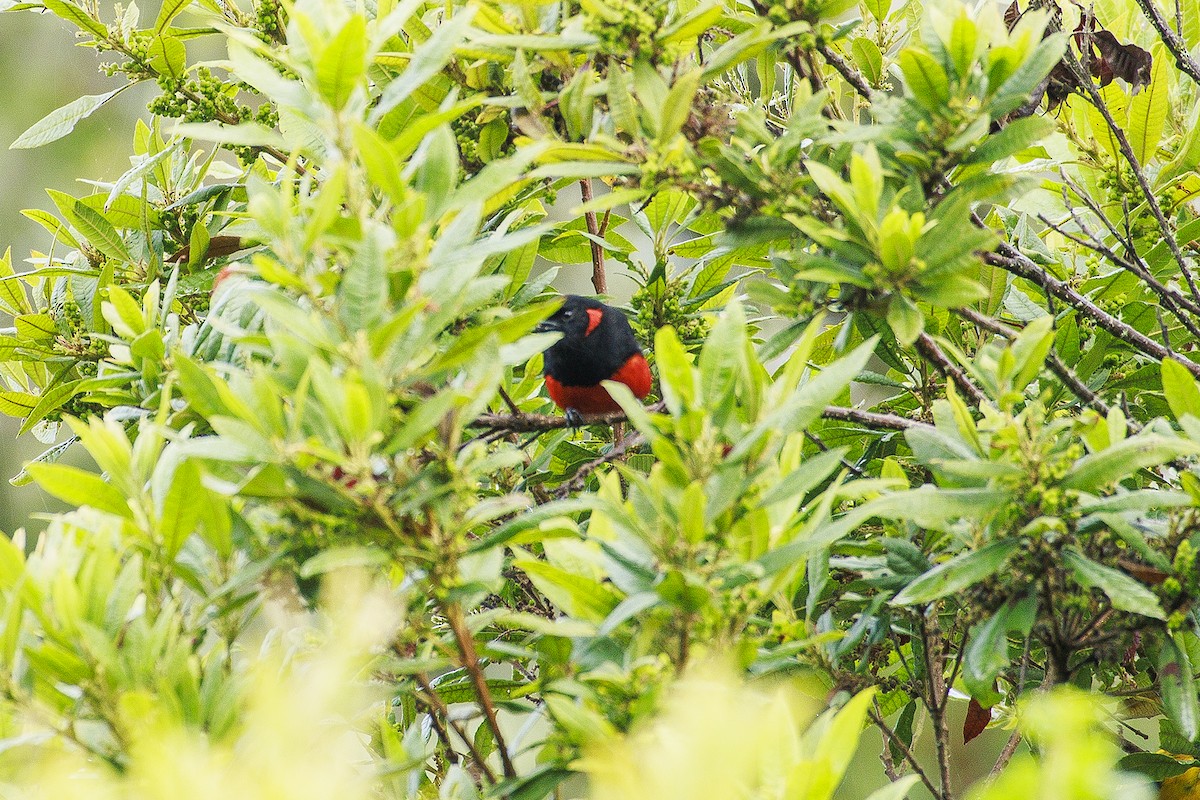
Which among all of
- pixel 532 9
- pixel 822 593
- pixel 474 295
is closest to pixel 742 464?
pixel 474 295

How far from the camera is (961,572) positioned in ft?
5.78

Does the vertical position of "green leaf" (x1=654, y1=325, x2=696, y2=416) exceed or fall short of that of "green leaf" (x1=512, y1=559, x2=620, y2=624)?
it exceeds it

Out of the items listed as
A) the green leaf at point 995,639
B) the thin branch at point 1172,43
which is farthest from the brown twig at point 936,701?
the thin branch at point 1172,43

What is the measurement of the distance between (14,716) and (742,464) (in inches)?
38.8

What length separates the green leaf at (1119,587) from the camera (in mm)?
1696

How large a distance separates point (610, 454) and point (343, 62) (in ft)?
3.79

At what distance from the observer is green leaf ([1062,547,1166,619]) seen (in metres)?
1.70

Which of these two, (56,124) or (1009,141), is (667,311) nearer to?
(1009,141)

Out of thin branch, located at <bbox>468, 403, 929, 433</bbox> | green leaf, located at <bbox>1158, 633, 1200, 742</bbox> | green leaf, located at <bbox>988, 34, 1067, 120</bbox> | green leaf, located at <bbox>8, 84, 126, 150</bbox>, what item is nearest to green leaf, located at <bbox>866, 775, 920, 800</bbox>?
green leaf, located at <bbox>1158, 633, 1200, 742</bbox>

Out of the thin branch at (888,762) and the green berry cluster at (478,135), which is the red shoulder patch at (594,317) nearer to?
the green berry cluster at (478,135)

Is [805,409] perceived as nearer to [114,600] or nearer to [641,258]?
[114,600]

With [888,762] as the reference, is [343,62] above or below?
above

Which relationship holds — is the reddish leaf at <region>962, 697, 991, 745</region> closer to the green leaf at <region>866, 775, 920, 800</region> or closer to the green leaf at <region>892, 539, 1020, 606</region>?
the green leaf at <region>892, 539, 1020, 606</region>

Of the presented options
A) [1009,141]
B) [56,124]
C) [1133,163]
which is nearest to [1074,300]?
[1133,163]
